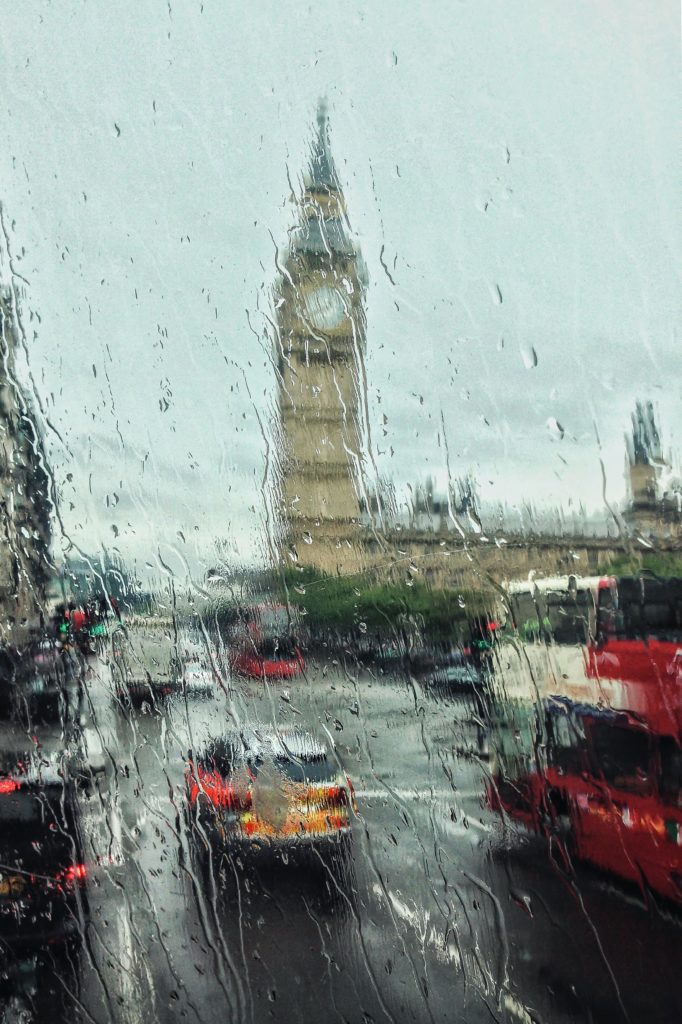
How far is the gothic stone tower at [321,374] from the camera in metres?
2.31

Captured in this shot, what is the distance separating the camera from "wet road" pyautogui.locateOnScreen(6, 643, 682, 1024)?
68.5 inches

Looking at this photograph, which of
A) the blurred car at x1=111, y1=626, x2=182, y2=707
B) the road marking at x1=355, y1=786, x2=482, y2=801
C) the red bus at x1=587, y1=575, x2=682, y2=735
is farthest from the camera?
the blurred car at x1=111, y1=626, x2=182, y2=707

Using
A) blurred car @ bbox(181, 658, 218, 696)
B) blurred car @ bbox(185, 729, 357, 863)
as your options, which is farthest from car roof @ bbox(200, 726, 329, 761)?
blurred car @ bbox(181, 658, 218, 696)

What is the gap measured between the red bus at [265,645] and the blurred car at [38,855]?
30.1 inches

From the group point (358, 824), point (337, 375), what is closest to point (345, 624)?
point (358, 824)

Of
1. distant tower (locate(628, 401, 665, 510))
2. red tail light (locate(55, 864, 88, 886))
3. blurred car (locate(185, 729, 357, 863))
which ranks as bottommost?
red tail light (locate(55, 864, 88, 886))

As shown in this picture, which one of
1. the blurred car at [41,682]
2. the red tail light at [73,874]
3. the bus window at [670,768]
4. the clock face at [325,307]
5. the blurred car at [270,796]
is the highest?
the clock face at [325,307]

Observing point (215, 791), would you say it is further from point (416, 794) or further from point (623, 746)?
point (623, 746)

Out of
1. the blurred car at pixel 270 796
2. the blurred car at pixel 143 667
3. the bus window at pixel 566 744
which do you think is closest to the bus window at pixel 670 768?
the bus window at pixel 566 744

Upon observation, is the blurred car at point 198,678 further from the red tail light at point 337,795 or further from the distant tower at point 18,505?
the distant tower at point 18,505

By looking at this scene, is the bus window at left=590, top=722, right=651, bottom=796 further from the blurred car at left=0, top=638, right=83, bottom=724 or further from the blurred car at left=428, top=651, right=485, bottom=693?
the blurred car at left=0, top=638, right=83, bottom=724

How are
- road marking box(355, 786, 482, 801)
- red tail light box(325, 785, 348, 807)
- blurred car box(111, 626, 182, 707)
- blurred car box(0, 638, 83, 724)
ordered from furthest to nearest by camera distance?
blurred car box(0, 638, 83, 724) < blurred car box(111, 626, 182, 707) < red tail light box(325, 785, 348, 807) < road marking box(355, 786, 482, 801)

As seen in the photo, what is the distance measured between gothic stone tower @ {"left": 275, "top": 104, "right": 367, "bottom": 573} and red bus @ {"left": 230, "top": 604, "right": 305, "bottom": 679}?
17 centimetres

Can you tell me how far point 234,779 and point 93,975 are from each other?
0.67 m
